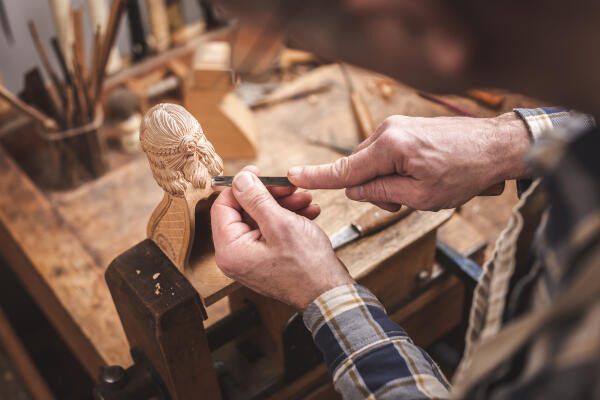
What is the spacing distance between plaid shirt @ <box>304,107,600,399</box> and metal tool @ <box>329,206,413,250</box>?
0.26 m

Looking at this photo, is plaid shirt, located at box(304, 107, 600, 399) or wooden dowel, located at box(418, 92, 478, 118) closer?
plaid shirt, located at box(304, 107, 600, 399)

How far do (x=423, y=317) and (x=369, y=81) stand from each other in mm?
888

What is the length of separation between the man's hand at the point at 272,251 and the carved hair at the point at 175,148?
7 centimetres

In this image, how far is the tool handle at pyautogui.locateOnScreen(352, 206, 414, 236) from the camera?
3.53ft

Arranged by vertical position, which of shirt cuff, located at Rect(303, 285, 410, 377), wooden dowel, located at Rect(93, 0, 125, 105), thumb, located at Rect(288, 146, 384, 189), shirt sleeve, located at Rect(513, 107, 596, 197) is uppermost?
wooden dowel, located at Rect(93, 0, 125, 105)

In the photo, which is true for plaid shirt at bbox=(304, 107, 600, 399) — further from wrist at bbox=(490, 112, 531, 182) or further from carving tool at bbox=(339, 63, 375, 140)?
carving tool at bbox=(339, 63, 375, 140)

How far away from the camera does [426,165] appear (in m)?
0.97

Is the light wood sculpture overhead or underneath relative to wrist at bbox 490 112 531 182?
overhead

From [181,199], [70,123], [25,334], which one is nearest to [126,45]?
[70,123]

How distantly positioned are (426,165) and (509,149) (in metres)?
0.17

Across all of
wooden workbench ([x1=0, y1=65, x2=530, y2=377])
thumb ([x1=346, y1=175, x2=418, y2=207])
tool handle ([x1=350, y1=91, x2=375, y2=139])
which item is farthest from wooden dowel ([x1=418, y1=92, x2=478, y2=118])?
thumb ([x1=346, y1=175, x2=418, y2=207])

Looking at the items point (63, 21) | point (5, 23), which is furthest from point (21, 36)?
point (63, 21)

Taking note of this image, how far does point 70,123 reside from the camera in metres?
1.49

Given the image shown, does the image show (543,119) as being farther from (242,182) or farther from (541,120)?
(242,182)
